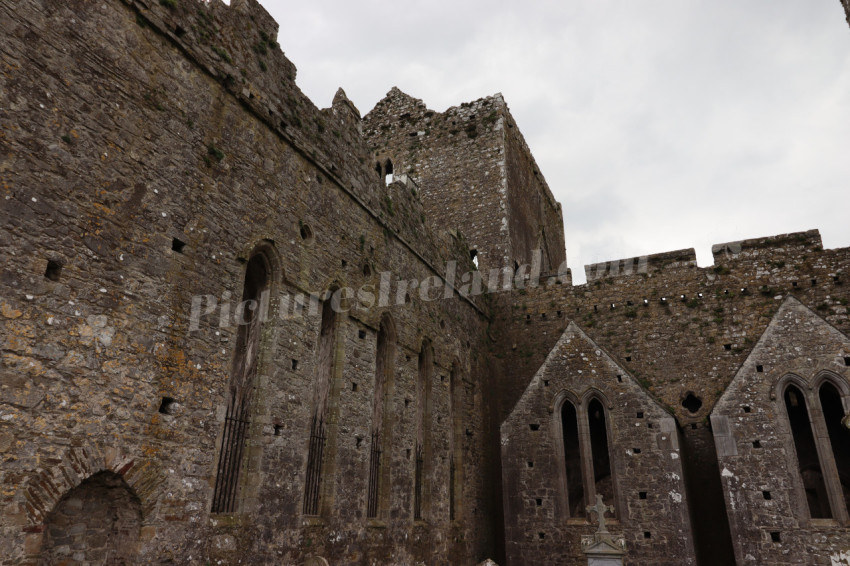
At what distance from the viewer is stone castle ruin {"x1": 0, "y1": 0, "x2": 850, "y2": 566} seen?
17.2 ft

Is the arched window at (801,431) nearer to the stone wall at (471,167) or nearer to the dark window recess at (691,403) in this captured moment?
the dark window recess at (691,403)

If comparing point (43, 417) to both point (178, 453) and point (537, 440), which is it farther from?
point (537, 440)

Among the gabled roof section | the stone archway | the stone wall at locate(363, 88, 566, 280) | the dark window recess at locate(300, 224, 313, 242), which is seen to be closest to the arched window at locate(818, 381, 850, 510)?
the gabled roof section

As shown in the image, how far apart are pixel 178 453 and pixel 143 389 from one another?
0.77 meters

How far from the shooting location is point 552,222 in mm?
23062

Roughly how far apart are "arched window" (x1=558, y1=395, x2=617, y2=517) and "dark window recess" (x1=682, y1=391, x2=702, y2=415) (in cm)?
171

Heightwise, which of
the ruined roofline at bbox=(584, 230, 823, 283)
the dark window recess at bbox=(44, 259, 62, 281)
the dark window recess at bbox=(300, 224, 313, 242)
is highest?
the ruined roofline at bbox=(584, 230, 823, 283)

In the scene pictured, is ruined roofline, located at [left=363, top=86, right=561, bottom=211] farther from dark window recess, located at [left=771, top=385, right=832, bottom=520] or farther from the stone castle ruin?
dark window recess, located at [left=771, top=385, right=832, bottom=520]

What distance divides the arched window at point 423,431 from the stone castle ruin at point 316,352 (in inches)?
2.2

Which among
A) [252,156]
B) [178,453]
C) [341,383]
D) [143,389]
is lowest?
[178,453]

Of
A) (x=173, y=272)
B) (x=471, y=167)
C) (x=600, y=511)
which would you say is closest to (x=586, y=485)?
(x=600, y=511)

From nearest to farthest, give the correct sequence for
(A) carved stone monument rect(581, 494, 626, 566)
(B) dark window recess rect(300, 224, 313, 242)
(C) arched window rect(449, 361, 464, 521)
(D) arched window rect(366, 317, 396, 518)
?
(B) dark window recess rect(300, 224, 313, 242) → (A) carved stone monument rect(581, 494, 626, 566) → (D) arched window rect(366, 317, 396, 518) → (C) arched window rect(449, 361, 464, 521)

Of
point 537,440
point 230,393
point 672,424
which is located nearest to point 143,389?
point 230,393

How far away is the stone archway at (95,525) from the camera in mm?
4969
